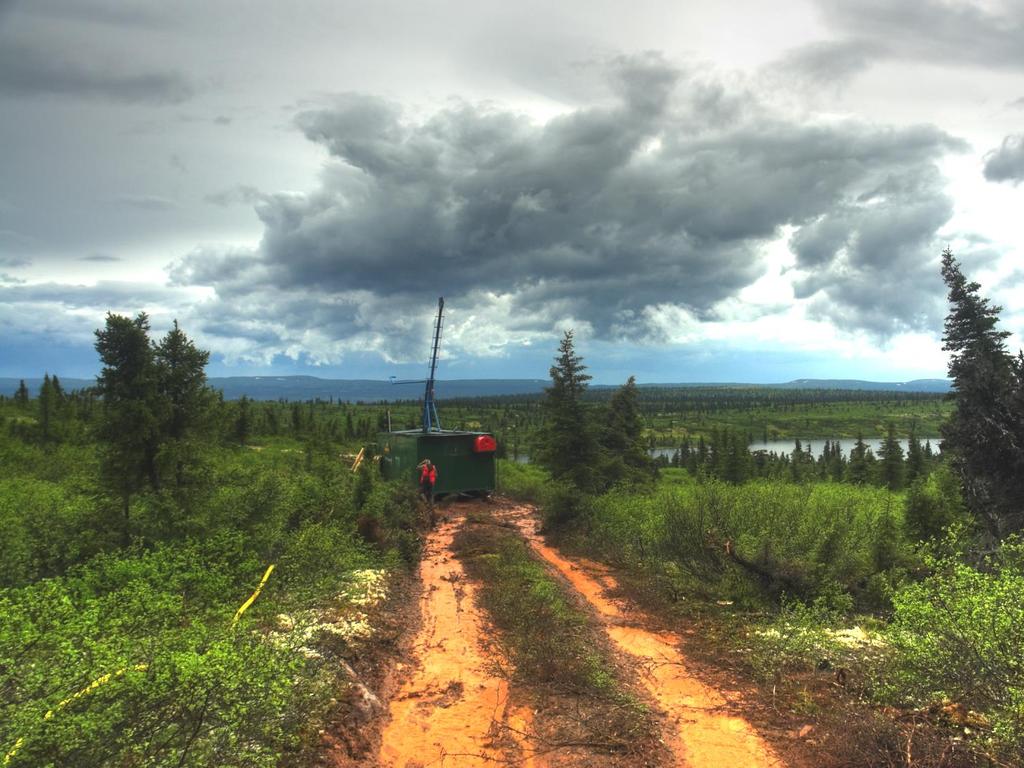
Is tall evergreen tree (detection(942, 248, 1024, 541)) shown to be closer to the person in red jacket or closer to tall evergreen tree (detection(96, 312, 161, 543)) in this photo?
the person in red jacket

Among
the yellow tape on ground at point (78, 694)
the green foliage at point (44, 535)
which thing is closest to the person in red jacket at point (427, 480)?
the green foliage at point (44, 535)

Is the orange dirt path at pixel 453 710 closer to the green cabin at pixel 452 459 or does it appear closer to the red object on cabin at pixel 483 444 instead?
the green cabin at pixel 452 459

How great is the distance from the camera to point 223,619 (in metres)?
8.91

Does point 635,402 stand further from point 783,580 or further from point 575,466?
point 783,580

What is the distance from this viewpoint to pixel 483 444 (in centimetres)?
2586

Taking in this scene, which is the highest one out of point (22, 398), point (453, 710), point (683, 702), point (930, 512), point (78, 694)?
point (22, 398)

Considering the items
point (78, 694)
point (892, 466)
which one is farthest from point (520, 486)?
point (892, 466)

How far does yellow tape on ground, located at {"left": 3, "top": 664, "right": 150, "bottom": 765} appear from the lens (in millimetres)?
3999

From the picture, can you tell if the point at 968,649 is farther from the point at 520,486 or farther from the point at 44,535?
the point at 520,486

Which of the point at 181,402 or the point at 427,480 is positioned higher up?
the point at 181,402

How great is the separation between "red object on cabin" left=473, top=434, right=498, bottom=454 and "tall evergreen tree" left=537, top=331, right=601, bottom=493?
4.84 meters

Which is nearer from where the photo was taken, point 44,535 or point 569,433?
point 44,535

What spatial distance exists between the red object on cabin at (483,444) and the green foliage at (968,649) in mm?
19870

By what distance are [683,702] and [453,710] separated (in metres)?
3.07
